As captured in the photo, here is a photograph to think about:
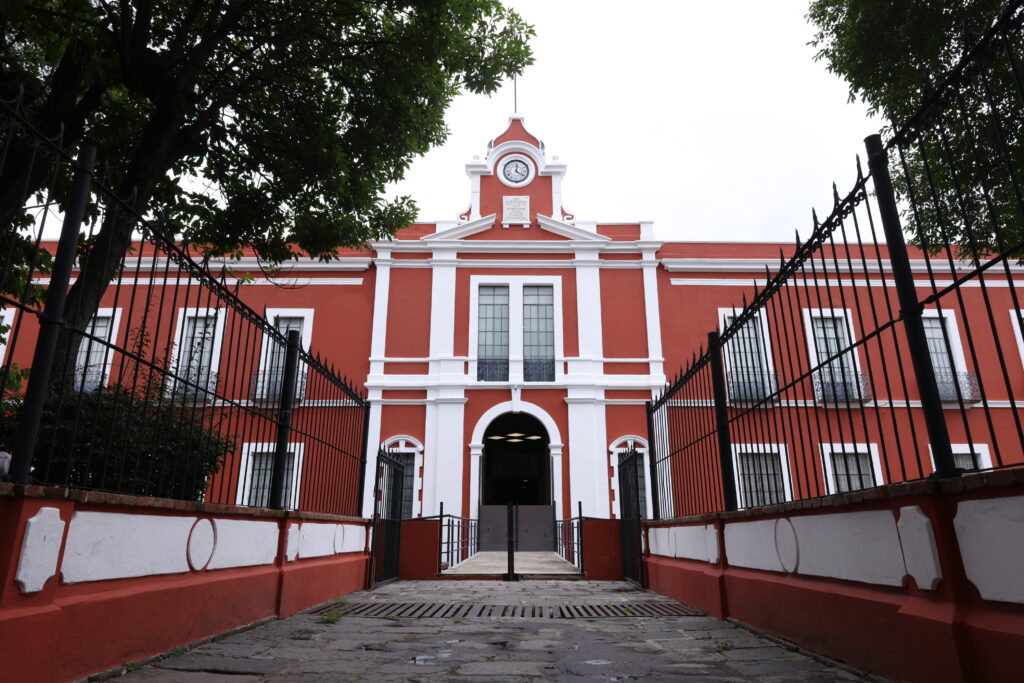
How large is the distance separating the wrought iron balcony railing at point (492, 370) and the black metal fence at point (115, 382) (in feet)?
25.0

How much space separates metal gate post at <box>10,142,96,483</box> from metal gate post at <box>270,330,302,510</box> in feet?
8.13

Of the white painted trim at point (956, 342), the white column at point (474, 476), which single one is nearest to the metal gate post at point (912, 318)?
the white column at point (474, 476)

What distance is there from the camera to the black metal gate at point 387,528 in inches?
325

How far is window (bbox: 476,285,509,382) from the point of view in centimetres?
1639

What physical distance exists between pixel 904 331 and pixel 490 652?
527 cm

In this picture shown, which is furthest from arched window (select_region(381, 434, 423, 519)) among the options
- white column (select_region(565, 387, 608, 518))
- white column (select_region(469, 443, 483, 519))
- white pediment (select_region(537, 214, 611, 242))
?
white pediment (select_region(537, 214, 611, 242))

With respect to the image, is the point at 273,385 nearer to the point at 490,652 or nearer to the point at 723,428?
the point at 723,428

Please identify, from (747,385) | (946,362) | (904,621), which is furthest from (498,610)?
(946,362)

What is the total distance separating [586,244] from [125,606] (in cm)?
1502

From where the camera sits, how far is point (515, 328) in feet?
54.8

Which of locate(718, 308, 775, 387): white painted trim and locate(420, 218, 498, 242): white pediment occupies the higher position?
locate(420, 218, 498, 242): white pediment

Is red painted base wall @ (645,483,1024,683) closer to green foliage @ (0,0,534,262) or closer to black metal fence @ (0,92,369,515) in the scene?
black metal fence @ (0,92,369,515)

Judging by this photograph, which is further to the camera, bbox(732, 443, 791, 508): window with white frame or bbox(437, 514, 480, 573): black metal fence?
bbox(437, 514, 480, 573): black metal fence

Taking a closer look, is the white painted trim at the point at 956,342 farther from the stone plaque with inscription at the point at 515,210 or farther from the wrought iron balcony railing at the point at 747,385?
the stone plaque with inscription at the point at 515,210
